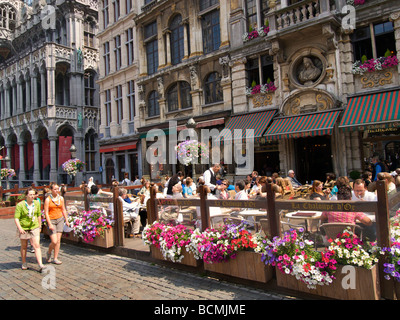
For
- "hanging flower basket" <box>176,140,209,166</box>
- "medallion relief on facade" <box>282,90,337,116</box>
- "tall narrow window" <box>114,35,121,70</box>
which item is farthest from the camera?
"tall narrow window" <box>114,35,121,70</box>

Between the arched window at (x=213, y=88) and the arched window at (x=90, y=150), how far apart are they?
16.2 m

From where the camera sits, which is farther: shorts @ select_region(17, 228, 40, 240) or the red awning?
the red awning

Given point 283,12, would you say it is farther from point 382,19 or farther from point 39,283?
point 39,283

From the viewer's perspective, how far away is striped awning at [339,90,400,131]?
11039mm

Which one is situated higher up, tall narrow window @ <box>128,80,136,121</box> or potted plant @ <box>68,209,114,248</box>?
tall narrow window @ <box>128,80,136,121</box>

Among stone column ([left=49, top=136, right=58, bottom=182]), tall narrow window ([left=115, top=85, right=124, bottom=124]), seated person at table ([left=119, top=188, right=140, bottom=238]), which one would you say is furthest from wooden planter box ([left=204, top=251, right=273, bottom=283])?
stone column ([left=49, top=136, right=58, bottom=182])

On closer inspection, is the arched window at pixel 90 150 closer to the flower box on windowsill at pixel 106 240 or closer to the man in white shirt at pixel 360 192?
the flower box on windowsill at pixel 106 240

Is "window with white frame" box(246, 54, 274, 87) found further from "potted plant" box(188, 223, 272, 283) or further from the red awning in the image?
"potted plant" box(188, 223, 272, 283)

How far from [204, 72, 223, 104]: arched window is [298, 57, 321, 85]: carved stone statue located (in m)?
5.30

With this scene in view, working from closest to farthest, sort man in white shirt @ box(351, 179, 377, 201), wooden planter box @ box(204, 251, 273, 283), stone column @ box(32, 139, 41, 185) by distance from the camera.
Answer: wooden planter box @ box(204, 251, 273, 283) < man in white shirt @ box(351, 179, 377, 201) < stone column @ box(32, 139, 41, 185)

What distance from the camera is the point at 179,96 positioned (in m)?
20.0

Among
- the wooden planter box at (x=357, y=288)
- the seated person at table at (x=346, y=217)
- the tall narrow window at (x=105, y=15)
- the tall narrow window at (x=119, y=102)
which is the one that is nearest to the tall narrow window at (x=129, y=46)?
the tall narrow window at (x=119, y=102)

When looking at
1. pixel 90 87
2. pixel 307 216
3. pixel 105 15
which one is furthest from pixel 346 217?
pixel 90 87

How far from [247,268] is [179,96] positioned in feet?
54.1
